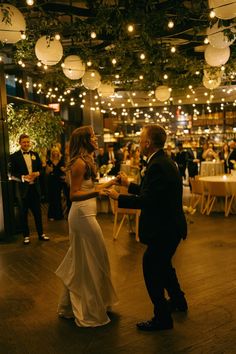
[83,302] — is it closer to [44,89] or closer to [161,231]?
[161,231]

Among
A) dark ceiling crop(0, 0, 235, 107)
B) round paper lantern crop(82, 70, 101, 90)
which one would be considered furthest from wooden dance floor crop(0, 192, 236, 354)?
dark ceiling crop(0, 0, 235, 107)

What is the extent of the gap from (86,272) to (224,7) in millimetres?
2831

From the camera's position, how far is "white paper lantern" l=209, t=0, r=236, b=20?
12.7 feet

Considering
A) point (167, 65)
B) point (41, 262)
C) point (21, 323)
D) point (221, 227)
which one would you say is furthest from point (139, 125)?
point (21, 323)

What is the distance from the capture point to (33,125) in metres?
8.70

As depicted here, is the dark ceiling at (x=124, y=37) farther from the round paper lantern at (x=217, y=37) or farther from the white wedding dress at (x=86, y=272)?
the white wedding dress at (x=86, y=272)

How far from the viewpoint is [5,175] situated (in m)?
6.62

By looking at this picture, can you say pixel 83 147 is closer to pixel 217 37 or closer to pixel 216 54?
pixel 217 37

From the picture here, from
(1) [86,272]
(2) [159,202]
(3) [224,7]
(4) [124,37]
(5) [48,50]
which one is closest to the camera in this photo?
(2) [159,202]

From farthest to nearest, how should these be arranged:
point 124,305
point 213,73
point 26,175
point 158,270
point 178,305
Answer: point 213,73
point 26,175
point 124,305
point 178,305
point 158,270

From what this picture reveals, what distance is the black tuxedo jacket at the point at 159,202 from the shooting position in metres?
3.04

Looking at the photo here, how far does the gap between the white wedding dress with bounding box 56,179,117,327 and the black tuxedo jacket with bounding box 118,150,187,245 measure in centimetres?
46

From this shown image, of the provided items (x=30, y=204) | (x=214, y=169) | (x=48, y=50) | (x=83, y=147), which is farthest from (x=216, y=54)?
(x=214, y=169)

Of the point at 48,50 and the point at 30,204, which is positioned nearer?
the point at 48,50
